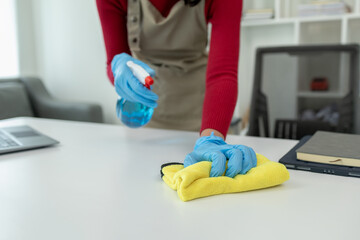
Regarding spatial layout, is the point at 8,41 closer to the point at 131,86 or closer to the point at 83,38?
the point at 83,38

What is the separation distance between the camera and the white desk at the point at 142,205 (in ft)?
1.38

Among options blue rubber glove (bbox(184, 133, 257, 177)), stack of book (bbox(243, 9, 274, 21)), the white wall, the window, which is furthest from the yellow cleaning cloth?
the window

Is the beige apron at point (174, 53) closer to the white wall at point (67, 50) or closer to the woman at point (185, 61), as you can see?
the woman at point (185, 61)

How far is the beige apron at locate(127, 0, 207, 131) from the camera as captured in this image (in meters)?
1.04

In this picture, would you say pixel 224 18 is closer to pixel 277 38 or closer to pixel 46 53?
pixel 277 38

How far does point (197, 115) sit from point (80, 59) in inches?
75.8

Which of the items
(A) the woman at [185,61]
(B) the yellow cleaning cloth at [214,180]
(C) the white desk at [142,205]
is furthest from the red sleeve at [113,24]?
(B) the yellow cleaning cloth at [214,180]

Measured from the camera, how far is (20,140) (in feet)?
2.89

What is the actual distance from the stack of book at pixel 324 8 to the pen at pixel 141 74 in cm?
200

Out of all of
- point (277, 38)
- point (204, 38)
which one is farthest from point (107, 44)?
point (277, 38)

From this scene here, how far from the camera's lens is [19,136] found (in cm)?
92

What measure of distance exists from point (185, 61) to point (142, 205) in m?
0.74

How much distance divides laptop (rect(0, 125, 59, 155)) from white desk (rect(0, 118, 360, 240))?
0.18 ft

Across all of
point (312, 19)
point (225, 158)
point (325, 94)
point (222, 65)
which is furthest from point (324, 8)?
point (225, 158)
